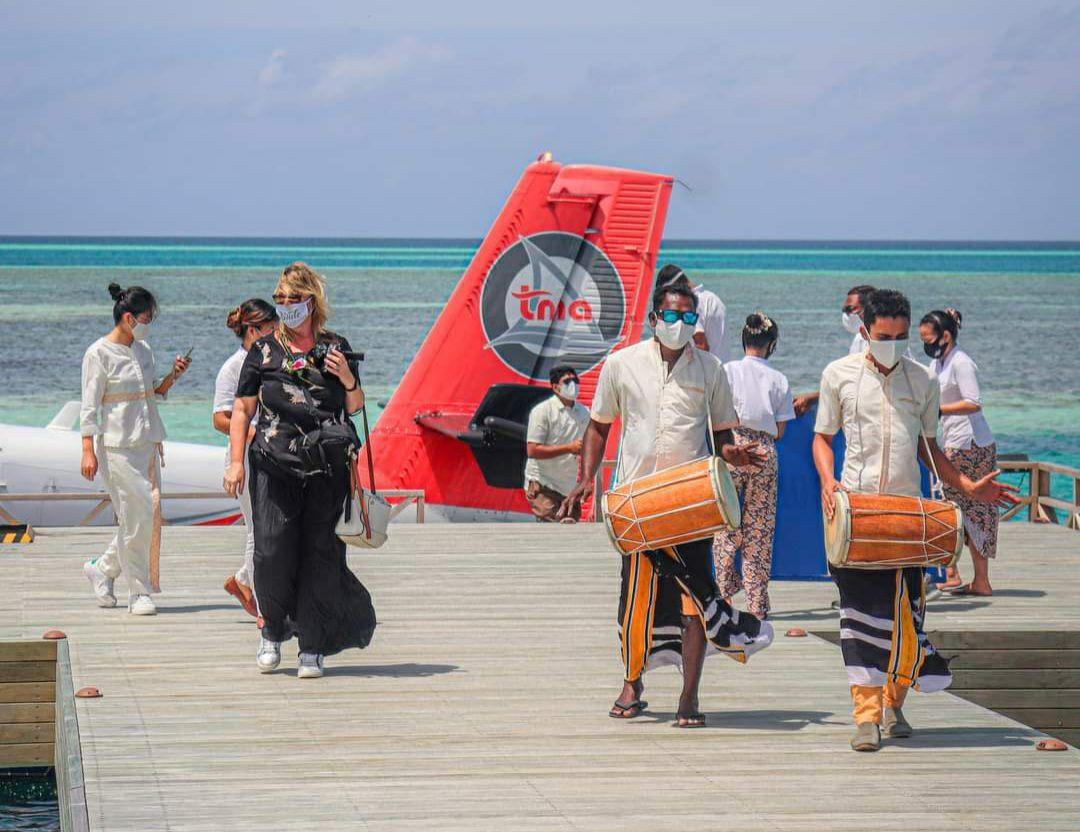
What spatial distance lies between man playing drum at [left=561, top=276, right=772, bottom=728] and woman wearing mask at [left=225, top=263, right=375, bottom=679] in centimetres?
113

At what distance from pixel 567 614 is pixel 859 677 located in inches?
123

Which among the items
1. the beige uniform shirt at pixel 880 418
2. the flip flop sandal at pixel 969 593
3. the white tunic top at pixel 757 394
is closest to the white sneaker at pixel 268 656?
the white tunic top at pixel 757 394

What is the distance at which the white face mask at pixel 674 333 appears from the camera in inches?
253

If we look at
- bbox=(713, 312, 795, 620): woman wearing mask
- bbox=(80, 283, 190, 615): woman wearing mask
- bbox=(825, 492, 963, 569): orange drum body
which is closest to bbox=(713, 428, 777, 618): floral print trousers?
bbox=(713, 312, 795, 620): woman wearing mask

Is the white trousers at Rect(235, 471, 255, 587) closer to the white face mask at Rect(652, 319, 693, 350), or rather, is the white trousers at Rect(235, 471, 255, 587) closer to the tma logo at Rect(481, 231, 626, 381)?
the white face mask at Rect(652, 319, 693, 350)

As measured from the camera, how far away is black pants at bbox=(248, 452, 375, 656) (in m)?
7.25

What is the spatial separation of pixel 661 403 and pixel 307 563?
5.80 feet

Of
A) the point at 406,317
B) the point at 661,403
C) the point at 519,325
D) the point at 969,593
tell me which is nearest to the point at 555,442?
the point at 519,325

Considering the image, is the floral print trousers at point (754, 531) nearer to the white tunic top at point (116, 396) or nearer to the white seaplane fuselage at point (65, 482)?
the white tunic top at point (116, 396)

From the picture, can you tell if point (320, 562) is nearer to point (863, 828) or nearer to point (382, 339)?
point (863, 828)

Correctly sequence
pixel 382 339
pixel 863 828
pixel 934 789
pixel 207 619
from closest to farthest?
pixel 863 828
pixel 934 789
pixel 207 619
pixel 382 339

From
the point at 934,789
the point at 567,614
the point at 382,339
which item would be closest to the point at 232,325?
the point at 567,614

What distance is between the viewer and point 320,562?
732cm

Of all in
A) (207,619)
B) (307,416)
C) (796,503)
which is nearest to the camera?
(307,416)
